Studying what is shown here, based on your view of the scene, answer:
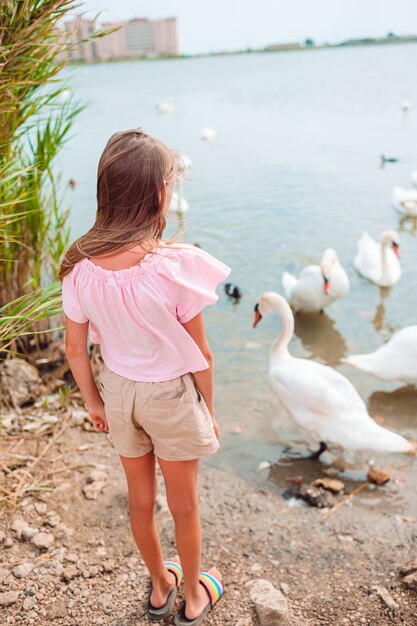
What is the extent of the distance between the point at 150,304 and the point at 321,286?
4.82 m

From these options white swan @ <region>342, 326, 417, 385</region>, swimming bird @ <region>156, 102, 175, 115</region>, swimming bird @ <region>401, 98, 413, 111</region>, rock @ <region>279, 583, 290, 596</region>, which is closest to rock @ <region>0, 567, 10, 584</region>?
rock @ <region>279, 583, 290, 596</region>

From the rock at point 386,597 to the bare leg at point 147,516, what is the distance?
3.14 feet

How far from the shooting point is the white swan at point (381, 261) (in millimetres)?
7215

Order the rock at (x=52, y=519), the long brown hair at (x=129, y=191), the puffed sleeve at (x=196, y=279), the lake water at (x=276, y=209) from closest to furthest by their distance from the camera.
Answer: the long brown hair at (x=129, y=191) < the puffed sleeve at (x=196, y=279) < the rock at (x=52, y=519) < the lake water at (x=276, y=209)

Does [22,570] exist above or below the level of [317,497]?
above

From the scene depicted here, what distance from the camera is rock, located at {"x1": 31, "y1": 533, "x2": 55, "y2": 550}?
9.93 feet

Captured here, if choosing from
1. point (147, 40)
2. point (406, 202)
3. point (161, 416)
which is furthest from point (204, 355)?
point (147, 40)

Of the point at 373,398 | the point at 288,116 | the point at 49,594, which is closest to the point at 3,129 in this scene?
the point at 49,594

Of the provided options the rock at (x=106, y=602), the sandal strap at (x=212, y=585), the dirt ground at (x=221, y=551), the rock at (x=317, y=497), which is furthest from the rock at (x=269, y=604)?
the rock at (x=317, y=497)

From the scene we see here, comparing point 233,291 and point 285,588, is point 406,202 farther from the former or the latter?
point 285,588

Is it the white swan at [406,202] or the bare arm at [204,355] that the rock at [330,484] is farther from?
the white swan at [406,202]

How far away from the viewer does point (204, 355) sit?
2.19 meters

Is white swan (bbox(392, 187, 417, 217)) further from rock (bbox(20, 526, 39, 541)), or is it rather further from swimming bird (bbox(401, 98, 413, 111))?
swimming bird (bbox(401, 98, 413, 111))

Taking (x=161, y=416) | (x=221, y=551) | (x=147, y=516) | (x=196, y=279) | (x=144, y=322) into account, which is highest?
(x=196, y=279)
